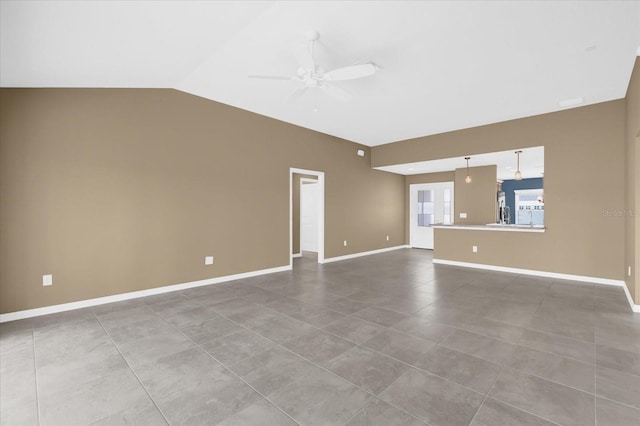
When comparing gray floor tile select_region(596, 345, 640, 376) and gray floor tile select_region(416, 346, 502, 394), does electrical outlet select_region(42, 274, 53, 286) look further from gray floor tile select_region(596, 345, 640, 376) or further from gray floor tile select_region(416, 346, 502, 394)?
gray floor tile select_region(596, 345, 640, 376)

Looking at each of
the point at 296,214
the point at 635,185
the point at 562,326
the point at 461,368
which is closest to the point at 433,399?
the point at 461,368

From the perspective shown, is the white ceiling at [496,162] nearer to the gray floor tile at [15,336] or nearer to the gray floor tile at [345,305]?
the gray floor tile at [345,305]

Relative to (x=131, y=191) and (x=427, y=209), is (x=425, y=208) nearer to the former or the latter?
(x=427, y=209)

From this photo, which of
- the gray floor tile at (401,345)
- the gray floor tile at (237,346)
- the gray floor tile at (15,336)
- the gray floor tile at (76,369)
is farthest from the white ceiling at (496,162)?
the gray floor tile at (15,336)

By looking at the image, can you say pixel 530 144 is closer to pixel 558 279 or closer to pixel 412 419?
pixel 558 279

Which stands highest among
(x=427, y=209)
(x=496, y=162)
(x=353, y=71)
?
(x=353, y=71)

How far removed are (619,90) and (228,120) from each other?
20.1ft

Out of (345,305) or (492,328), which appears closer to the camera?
(492,328)

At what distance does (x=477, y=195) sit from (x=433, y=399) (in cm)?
704

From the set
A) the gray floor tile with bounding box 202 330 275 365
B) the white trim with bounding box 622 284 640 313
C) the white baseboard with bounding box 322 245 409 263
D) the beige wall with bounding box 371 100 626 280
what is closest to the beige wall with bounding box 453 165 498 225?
the beige wall with bounding box 371 100 626 280

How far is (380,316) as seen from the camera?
331cm

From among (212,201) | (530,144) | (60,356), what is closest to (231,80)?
(212,201)

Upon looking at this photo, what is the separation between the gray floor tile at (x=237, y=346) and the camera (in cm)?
243

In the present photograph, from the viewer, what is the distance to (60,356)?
2.45m
